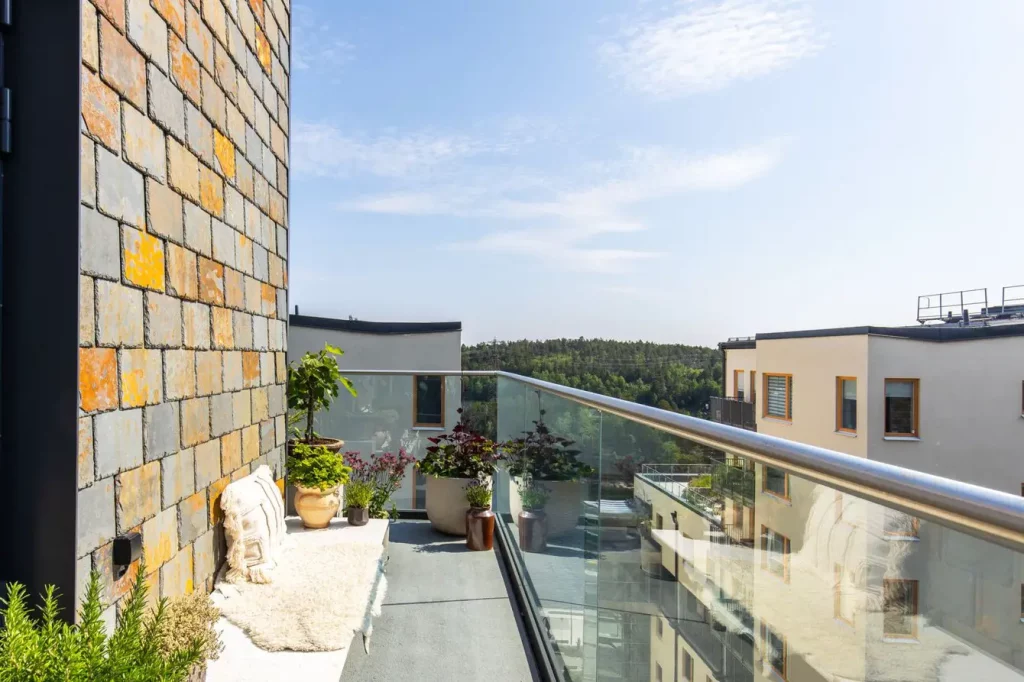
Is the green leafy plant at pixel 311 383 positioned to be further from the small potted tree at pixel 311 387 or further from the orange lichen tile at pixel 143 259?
the orange lichen tile at pixel 143 259

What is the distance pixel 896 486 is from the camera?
729 millimetres

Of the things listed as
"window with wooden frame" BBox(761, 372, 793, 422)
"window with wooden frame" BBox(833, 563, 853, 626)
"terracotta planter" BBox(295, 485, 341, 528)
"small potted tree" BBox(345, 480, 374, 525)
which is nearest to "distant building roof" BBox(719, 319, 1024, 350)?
"window with wooden frame" BBox(761, 372, 793, 422)

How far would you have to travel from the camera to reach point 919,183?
2973cm

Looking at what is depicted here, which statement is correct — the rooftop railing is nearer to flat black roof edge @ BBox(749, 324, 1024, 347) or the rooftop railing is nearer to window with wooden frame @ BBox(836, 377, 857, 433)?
flat black roof edge @ BBox(749, 324, 1024, 347)

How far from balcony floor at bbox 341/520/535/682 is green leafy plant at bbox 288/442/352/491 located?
668 millimetres

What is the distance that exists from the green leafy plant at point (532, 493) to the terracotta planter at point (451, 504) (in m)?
0.90

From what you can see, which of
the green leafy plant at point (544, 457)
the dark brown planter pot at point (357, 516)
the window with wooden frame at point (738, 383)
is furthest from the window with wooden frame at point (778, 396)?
the dark brown planter pot at point (357, 516)

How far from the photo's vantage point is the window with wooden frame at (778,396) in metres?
19.1

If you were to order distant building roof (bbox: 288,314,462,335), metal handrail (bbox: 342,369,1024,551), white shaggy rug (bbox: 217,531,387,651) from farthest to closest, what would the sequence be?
distant building roof (bbox: 288,314,462,335) → white shaggy rug (bbox: 217,531,387,651) → metal handrail (bbox: 342,369,1024,551)

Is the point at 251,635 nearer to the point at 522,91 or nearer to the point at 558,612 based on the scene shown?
the point at 558,612

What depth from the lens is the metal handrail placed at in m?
0.61

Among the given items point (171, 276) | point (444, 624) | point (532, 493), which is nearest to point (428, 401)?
point (532, 493)

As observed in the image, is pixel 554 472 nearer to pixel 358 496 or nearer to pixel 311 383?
pixel 358 496

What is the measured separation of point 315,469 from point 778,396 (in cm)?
1838
